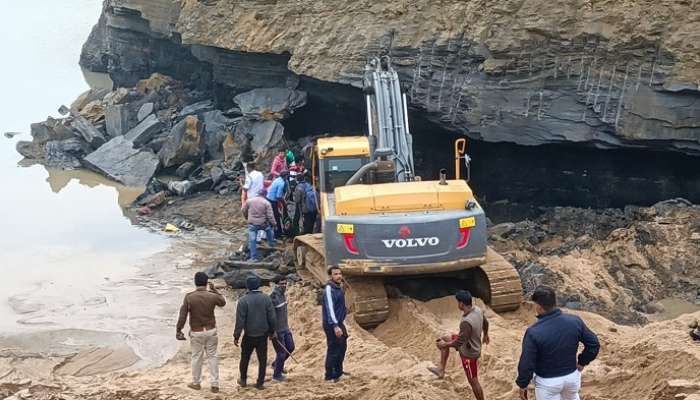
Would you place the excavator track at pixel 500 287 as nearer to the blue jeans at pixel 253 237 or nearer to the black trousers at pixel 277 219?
the blue jeans at pixel 253 237

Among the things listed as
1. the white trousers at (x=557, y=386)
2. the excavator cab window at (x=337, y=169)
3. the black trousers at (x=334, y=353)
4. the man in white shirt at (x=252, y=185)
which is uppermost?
the excavator cab window at (x=337, y=169)

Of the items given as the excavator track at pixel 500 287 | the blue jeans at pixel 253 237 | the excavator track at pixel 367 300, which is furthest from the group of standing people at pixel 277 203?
the excavator track at pixel 500 287

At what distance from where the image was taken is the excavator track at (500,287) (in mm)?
11125

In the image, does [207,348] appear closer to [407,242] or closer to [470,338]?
[470,338]

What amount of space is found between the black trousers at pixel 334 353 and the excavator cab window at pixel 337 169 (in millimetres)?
4833

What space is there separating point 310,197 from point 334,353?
5.96 meters

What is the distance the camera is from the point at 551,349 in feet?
20.2

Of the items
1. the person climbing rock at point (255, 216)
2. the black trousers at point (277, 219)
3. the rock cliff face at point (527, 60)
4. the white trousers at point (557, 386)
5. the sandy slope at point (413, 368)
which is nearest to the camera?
the white trousers at point (557, 386)

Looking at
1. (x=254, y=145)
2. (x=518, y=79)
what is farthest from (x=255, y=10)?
(x=518, y=79)

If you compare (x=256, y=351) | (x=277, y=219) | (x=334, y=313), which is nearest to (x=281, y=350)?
(x=256, y=351)

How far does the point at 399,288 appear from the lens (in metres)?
11.8

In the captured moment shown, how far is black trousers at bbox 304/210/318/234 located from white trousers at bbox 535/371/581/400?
8.57 m

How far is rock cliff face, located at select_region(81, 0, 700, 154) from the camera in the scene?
14625 millimetres

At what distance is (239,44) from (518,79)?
25.9ft
